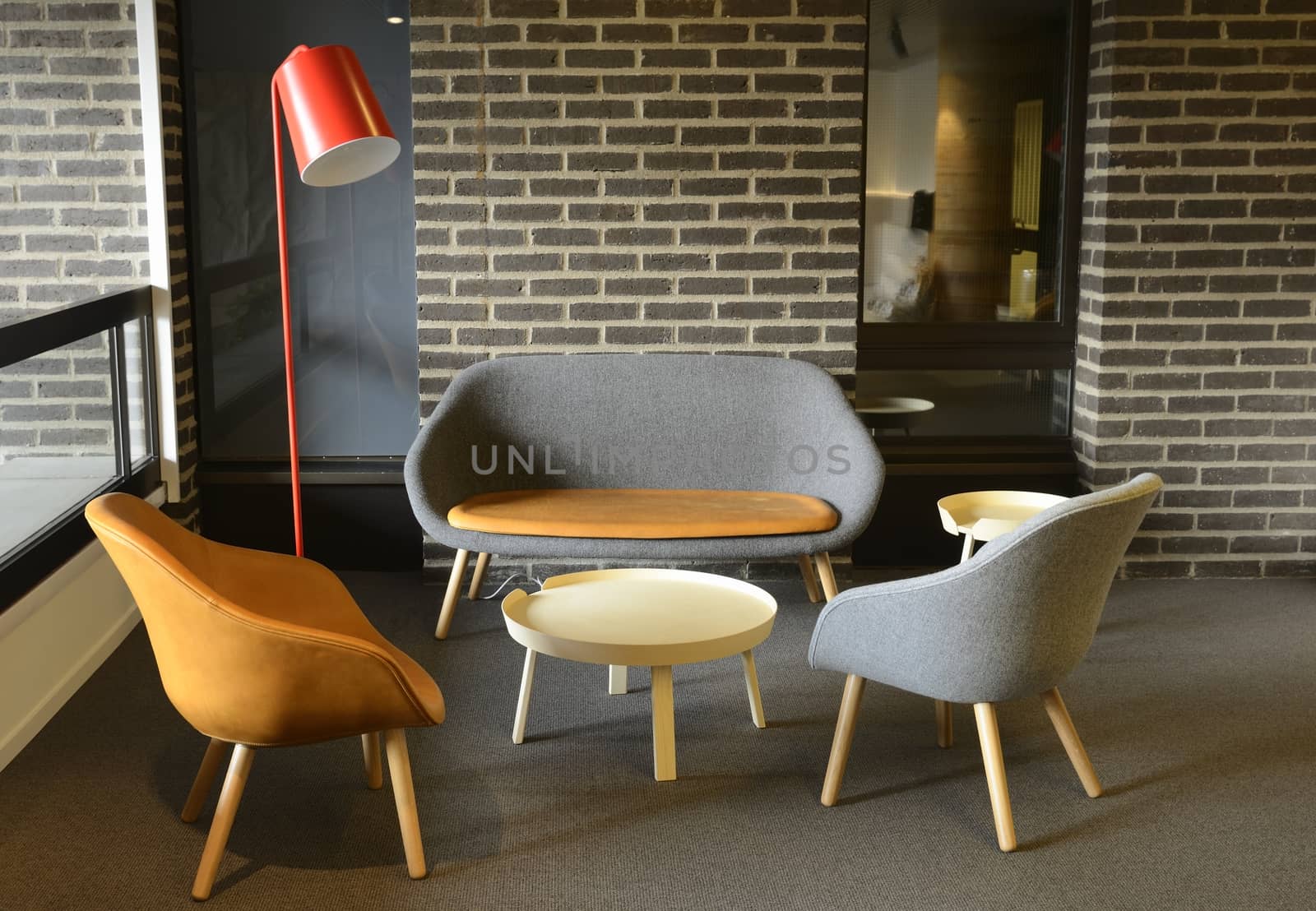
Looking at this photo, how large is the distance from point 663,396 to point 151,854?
7.64ft

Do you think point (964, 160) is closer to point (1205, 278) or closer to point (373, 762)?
point (1205, 278)

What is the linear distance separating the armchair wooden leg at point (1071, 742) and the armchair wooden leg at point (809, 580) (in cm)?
155

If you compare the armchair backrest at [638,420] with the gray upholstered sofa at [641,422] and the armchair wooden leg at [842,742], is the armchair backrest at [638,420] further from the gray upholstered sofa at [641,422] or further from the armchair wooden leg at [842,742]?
the armchair wooden leg at [842,742]

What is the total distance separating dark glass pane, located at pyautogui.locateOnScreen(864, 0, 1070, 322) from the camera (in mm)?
4883

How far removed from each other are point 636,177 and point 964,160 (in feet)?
4.16

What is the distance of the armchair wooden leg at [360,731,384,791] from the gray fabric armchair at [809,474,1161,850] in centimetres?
111

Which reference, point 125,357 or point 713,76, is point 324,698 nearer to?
point 125,357

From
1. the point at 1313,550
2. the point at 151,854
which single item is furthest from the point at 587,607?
the point at 1313,550

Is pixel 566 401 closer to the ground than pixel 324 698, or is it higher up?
higher up

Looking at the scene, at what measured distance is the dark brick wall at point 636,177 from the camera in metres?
4.59

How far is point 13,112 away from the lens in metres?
4.55

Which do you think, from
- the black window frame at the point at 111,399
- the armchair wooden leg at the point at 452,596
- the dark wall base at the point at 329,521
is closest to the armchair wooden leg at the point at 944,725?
the armchair wooden leg at the point at 452,596

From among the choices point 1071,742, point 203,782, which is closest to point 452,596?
point 203,782

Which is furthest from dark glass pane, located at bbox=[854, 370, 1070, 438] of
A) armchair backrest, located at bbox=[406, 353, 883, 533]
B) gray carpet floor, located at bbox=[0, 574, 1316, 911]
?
gray carpet floor, located at bbox=[0, 574, 1316, 911]
